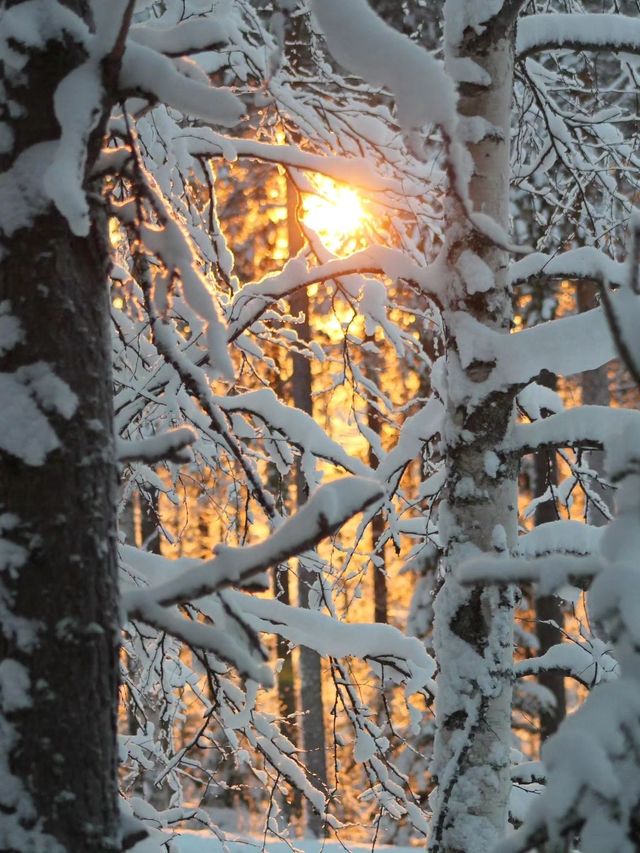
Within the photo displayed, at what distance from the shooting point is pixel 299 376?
1238 cm

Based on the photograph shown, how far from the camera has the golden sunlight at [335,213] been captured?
4.41 meters

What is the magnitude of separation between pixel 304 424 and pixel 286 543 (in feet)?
7.40

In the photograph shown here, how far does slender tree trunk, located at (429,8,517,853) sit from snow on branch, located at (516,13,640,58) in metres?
0.30

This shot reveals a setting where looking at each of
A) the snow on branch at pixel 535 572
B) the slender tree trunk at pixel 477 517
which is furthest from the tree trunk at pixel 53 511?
the slender tree trunk at pixel 477 517

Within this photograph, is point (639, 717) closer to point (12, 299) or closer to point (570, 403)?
point (12, 299)

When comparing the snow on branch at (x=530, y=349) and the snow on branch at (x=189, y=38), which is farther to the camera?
the snow on branch at (x=530, y=349)

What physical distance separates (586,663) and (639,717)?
7.99 feet

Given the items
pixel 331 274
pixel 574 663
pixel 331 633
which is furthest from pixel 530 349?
pixel 574 663

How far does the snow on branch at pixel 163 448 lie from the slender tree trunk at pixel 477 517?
174 centimetres

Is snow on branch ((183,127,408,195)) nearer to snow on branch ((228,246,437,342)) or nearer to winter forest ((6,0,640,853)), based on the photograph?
winter forest ((6,0,640,853))

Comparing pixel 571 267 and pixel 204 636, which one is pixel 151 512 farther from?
pixel 204 636

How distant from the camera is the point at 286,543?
1.55 meters

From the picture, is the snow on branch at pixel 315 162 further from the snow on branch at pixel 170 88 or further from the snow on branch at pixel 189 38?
the snow on branch at pixel 170 88

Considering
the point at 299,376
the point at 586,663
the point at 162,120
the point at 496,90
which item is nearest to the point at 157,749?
the point at 586,663
